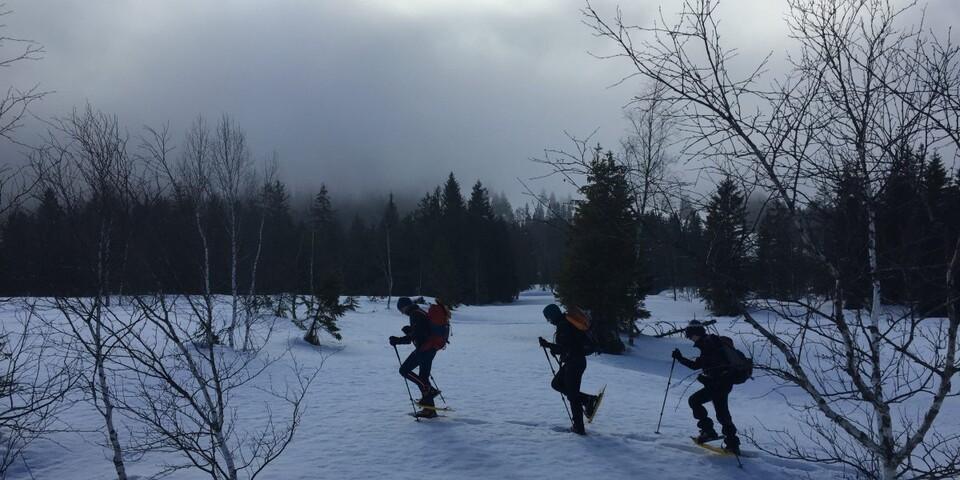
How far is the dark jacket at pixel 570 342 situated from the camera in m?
8.12

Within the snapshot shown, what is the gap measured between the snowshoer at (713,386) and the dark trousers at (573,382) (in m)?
1.36

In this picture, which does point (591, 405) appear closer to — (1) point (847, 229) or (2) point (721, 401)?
(2) point (721, 401)

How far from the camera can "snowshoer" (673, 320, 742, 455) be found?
A: 7.22 meters

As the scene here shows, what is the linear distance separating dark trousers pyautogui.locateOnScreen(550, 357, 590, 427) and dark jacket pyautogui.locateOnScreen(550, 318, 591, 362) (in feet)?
0.31

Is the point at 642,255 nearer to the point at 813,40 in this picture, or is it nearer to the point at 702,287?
the point at 702,287

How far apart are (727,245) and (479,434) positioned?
19.2ft

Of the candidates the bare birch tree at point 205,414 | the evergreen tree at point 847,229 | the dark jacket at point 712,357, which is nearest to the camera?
the evergreen tree at point 847,229

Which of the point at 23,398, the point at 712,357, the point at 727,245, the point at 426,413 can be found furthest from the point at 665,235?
the point at 23,398

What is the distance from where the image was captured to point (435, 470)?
273 inches

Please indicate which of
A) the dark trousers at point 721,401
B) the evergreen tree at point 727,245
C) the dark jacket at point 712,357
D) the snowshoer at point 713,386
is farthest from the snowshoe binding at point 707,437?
the evergreen tree at point 727,245

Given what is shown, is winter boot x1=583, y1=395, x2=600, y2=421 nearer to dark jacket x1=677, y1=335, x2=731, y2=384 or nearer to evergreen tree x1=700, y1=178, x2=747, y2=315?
dark jacket x1=677, y1=335, x2=731, y2=384

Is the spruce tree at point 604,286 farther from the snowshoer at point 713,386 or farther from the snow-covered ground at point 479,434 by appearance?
the snowshoer at point 713,386

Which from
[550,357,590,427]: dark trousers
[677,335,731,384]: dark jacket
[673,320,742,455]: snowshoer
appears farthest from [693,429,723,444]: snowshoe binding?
[550,357,590,427]: dark trousers

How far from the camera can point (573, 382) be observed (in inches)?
323
